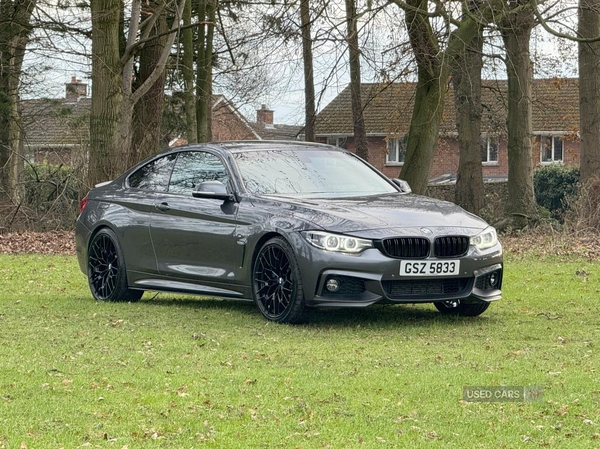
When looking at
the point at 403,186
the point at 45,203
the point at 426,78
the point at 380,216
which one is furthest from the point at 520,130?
the point at 380,216

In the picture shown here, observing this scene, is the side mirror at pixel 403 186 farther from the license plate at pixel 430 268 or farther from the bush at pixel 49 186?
the bush at pixel 49 186

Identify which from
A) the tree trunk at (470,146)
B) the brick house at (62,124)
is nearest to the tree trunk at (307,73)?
the tree trunk at (470,146)

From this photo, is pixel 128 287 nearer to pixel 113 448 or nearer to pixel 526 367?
pixel 526 367

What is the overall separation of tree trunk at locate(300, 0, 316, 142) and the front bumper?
12010 millimetres

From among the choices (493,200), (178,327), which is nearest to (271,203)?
(178,327)

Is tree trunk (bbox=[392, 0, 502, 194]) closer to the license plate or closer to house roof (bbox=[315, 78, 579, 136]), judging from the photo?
the license plate

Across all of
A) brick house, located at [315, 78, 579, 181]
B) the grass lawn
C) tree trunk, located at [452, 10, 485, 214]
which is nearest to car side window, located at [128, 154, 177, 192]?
the grass lawn

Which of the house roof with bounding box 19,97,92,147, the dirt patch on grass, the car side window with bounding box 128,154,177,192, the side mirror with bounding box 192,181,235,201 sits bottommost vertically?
the dirt patch on grass

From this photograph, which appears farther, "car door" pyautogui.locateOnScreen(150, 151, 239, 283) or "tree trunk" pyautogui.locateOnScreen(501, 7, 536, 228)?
"tree trunk" pyautogui.locateOnScreen(501, 7, 536, 228)

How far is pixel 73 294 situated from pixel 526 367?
7372 millimetres

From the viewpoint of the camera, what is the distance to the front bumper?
968 centimetres

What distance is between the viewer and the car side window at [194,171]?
11453 millimetres

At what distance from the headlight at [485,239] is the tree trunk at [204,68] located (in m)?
17.9

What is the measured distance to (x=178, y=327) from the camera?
10.1 meters
